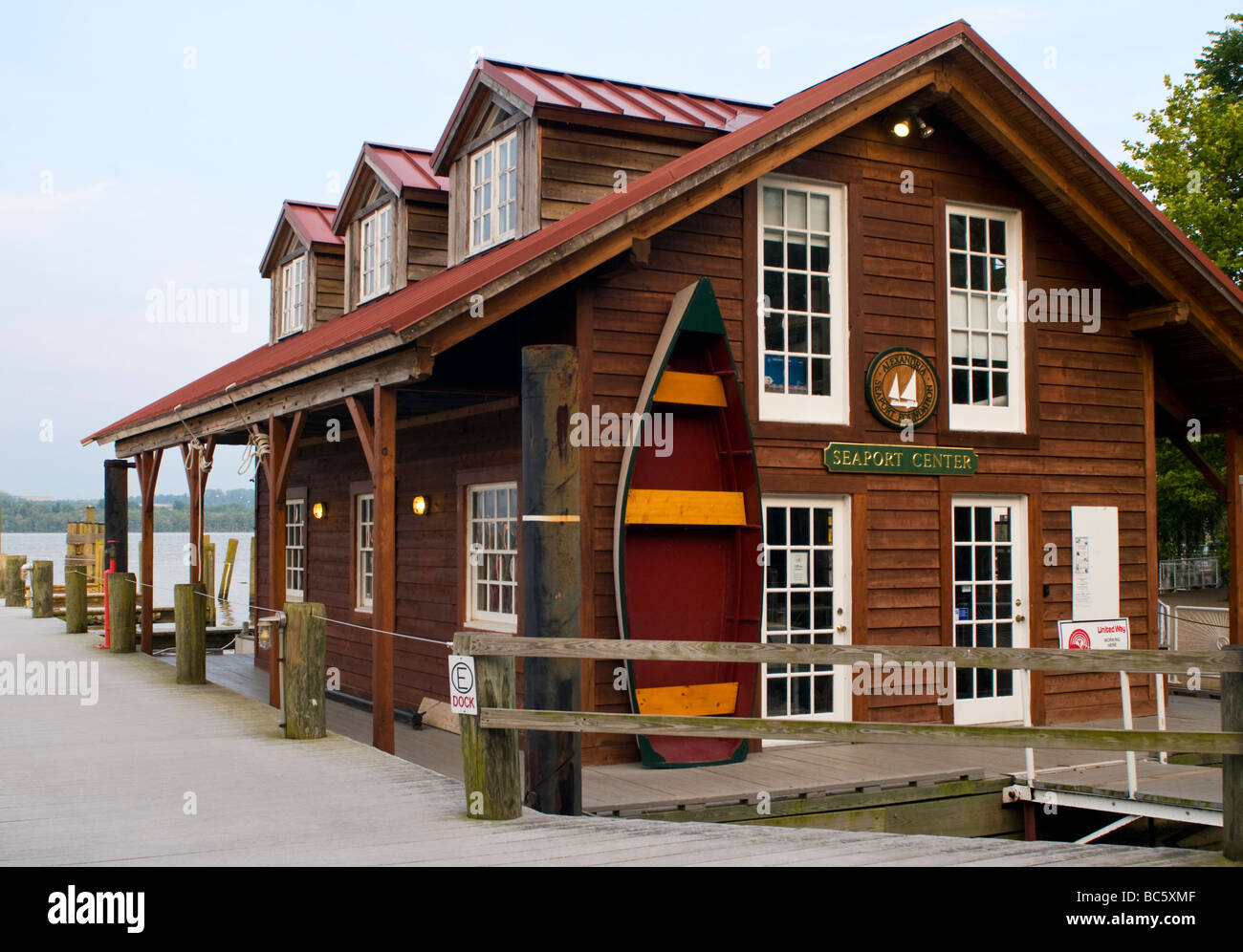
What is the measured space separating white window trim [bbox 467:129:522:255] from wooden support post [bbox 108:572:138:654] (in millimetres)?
6321

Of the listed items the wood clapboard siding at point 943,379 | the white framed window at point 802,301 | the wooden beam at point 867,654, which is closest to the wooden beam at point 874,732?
the wooden beam at point 867,654

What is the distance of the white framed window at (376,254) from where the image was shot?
13625 millimetres

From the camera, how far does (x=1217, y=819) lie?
7.43 metres

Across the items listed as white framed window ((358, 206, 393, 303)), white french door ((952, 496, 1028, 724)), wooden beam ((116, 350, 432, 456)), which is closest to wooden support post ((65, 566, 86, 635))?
wooden beam ((116, 350, 432, 456))

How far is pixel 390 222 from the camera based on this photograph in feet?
44.4

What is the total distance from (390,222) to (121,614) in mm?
5868

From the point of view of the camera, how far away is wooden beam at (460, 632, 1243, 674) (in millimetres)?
4973

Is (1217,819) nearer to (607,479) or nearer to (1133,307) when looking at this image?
(607,479)

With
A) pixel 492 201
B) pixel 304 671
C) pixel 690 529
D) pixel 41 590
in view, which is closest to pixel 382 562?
pixel 304 671

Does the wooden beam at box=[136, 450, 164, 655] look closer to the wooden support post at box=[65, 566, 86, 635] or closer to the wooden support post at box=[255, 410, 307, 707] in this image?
the wooden support post at box=[65, 566, 86, 635]

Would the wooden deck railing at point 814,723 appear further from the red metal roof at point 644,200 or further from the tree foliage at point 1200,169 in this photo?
the tree foliage at point 1200,169

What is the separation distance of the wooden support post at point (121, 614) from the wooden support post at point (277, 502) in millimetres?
4543

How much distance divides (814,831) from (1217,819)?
335cm

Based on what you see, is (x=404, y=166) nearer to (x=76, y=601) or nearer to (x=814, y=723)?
(x=76, y=601)
